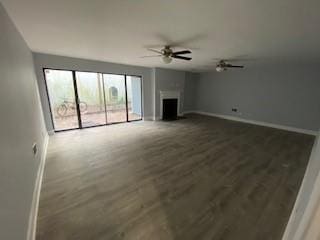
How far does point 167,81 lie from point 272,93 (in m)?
4.21

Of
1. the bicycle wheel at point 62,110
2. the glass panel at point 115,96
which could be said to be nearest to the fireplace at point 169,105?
the glass panel at point 115,96

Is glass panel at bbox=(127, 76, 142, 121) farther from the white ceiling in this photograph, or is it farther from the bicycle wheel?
the white ceiling

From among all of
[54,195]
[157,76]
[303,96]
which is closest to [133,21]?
[54,195]

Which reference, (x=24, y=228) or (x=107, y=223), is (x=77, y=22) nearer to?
(x=24, y=228)

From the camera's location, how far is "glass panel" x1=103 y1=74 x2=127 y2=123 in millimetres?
6145

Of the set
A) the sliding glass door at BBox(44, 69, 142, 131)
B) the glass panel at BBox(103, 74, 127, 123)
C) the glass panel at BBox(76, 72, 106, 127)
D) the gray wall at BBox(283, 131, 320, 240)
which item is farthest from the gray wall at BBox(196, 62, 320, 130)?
the glass panel at BBox(76, 72, 106, 127)

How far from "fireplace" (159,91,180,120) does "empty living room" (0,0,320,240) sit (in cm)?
188

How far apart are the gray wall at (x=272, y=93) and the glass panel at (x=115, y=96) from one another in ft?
14.7

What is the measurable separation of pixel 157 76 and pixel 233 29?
177 inches

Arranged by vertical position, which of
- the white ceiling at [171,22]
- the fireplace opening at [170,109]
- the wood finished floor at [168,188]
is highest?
the white ceiling at [171,22]

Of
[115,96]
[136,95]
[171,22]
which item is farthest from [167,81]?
[171,22]

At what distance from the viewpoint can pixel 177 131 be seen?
17.2 feet

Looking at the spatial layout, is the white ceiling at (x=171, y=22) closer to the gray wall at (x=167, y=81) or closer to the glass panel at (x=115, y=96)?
the glass panel at (x=115, y=96)

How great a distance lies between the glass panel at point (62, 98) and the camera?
15.2ft
